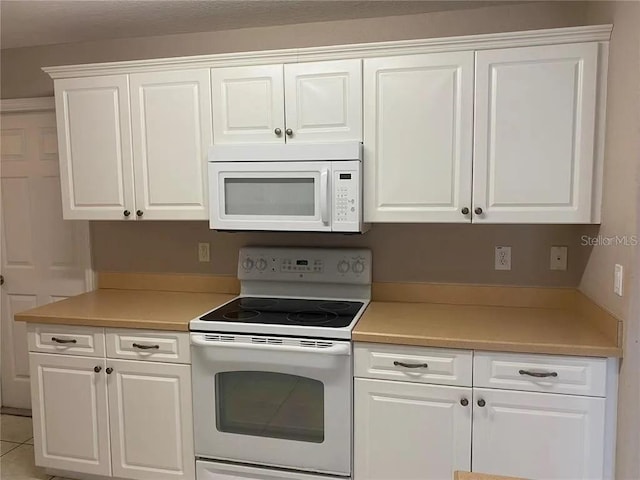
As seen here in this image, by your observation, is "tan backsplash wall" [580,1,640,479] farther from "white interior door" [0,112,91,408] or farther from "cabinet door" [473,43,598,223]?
"white interior door" [0,112,91,408]

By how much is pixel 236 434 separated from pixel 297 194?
1125 mm

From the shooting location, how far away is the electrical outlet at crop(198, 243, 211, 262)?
9.37ft

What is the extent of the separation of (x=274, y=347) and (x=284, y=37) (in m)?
1.62

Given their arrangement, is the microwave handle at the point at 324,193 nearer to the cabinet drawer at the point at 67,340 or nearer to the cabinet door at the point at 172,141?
the cabinet door at the point at 172,141

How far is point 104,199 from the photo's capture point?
8.41 feet

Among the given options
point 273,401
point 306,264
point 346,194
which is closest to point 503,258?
point 346,194

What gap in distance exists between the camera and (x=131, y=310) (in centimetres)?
246

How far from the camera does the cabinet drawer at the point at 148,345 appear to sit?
7.39ft

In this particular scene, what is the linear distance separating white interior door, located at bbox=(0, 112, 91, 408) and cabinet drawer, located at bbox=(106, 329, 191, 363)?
0.88 metres

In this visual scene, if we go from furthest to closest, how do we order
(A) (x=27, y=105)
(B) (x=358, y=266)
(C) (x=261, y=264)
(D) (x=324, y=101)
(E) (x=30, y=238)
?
1. (E) (x=30, y=238)
2. (A) (x=27, y=105)
3. (C) (x=261, y=264)
4. (B) (x=358, y=266)
5. (D) (x=324, y=101)

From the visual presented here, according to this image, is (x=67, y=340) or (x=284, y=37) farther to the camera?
(x=284, y=37)

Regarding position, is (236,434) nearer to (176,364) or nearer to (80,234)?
(176,364)

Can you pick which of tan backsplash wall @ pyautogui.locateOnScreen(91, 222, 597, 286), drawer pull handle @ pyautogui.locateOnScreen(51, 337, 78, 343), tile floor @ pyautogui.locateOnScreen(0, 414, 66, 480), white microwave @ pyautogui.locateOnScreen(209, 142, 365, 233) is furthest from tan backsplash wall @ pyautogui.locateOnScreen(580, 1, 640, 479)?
tile floor @ pyautogui.locateOnScreen(0, 414, 66, 480)

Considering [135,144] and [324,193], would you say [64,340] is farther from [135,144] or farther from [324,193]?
[324,193]
